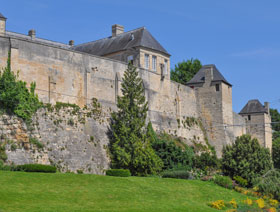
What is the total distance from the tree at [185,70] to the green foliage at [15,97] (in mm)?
41539

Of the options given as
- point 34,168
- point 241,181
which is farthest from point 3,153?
point 241,181

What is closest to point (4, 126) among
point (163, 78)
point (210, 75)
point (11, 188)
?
point (11, 188)

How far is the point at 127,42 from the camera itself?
48438 mm

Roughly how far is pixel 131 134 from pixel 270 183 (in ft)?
36.8

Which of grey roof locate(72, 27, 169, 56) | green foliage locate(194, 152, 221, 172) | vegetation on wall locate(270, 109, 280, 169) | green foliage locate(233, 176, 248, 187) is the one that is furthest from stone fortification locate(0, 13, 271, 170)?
green foliage locate(233, 176, 248, 187)

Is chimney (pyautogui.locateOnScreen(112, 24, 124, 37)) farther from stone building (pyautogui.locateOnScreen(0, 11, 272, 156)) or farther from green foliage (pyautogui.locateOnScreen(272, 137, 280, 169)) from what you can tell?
green foliage (pyautogui.locateOnScreen(272, 137, 280, 169))

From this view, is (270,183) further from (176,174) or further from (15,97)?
(15,97)

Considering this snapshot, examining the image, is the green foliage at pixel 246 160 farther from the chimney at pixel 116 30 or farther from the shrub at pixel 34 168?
the shrub at pixel 34 168

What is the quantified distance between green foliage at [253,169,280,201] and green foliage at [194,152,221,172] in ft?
16.6

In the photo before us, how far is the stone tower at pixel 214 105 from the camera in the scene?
5472cm

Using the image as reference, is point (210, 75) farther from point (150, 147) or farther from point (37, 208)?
point (37, 208)

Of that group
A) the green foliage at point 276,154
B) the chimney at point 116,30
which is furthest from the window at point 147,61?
the green foliage at point 276,154

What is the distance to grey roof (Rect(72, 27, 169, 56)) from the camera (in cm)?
4747

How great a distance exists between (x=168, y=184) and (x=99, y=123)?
939 centimetres
